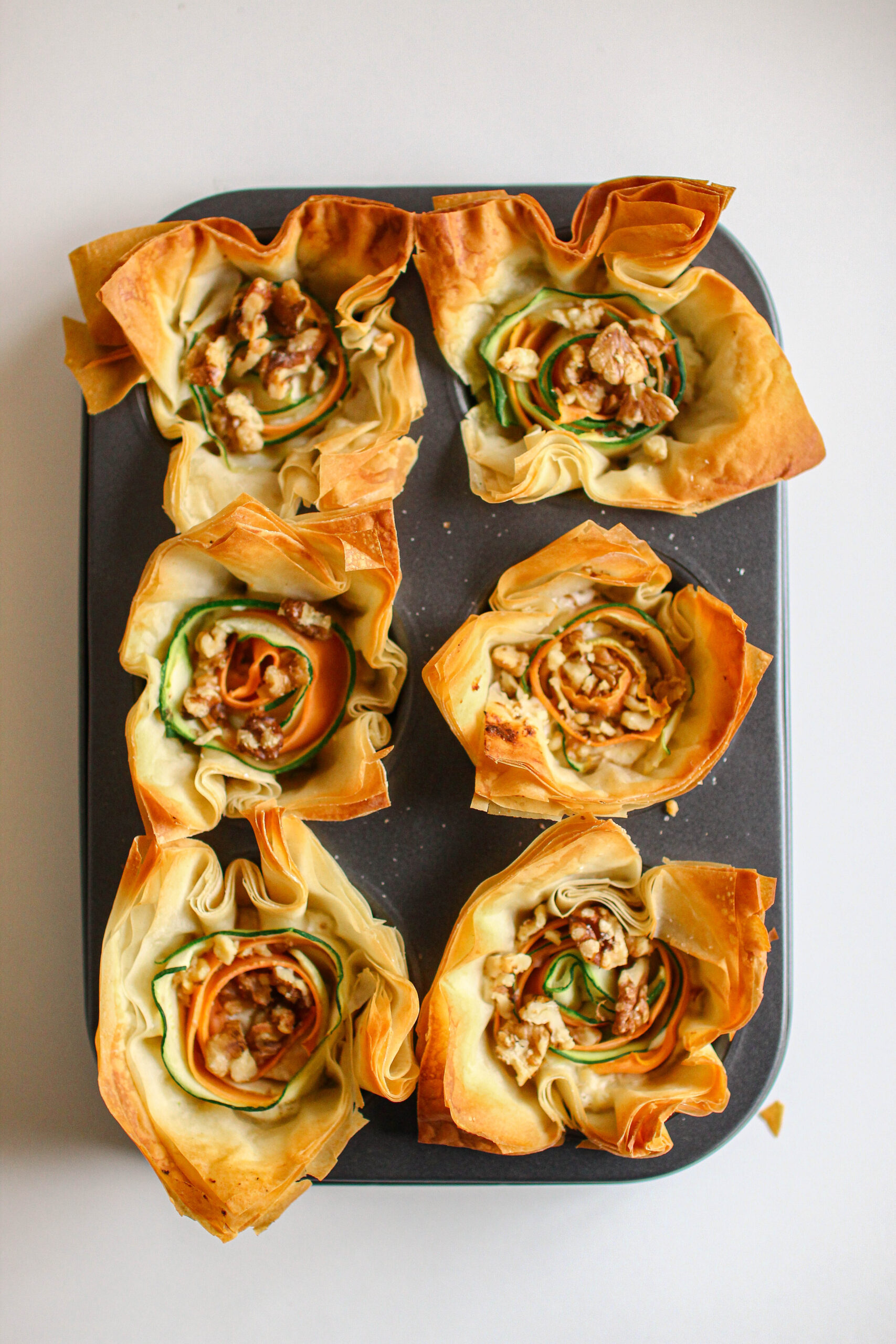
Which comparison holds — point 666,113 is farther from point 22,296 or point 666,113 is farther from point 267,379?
point 22,296

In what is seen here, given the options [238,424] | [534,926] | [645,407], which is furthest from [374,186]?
[534,926]

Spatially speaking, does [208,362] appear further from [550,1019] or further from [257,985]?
[550,1019]

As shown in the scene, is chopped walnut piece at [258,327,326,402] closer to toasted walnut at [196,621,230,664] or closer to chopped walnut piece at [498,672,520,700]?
toasted walnut at [196,621,230,664]

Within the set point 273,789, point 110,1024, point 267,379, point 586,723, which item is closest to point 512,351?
point 267,379

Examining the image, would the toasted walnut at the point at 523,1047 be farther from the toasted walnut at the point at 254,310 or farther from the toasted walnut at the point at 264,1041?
the toasted walnut at the point at 254,310

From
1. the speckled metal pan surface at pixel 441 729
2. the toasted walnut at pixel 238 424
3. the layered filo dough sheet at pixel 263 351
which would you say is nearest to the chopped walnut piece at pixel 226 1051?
the speckled metal pan surface at pixel 441 729

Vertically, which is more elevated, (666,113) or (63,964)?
(666,113)
